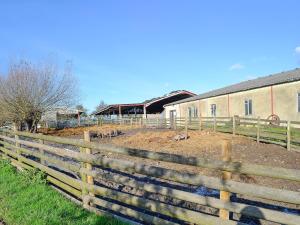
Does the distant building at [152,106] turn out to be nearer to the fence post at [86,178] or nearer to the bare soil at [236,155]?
the bare soil at [236,155]

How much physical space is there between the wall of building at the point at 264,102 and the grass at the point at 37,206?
1864 cm

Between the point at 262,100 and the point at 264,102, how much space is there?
0.26 meters

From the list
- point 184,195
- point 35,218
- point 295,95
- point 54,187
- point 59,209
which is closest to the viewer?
point 184,195

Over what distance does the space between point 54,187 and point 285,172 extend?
556 cm

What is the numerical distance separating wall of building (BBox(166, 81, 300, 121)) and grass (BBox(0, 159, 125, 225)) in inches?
734

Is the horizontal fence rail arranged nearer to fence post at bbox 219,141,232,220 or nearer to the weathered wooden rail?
the weathered wooden rail

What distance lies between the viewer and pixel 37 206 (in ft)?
19.9

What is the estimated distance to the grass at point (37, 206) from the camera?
17.4 feet

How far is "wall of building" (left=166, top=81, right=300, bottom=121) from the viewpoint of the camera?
74.1ft

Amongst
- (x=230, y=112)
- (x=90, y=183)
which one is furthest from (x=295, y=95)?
(x=90, y=183)

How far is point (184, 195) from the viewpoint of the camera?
14.6 feet

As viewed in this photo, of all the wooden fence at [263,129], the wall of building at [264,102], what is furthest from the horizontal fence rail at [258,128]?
the wall of building at [264,102]

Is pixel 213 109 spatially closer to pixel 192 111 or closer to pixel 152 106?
pixel 192 111

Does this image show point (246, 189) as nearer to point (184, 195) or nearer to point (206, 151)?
point (184, 195)
